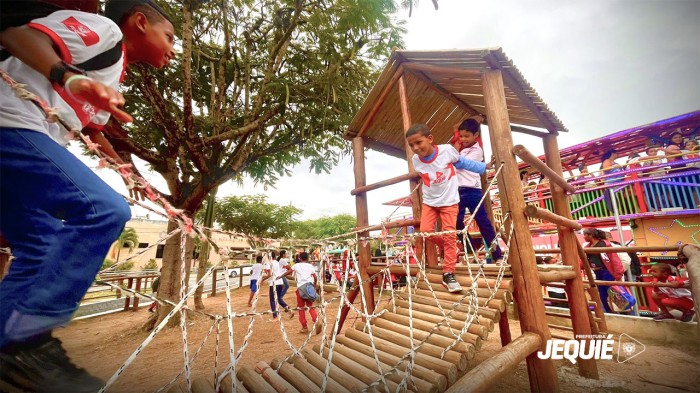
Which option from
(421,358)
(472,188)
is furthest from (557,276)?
(421,358)

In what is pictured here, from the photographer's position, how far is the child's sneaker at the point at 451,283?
2637mm

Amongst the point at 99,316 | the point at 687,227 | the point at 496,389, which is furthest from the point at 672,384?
the point at 99,316

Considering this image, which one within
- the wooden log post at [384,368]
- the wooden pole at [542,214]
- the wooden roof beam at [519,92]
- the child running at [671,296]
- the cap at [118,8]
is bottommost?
the child running at [671,296]

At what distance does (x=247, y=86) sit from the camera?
6340 mm

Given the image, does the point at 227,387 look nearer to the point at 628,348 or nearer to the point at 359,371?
the point at 359,371

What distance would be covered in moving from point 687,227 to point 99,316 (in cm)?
1863

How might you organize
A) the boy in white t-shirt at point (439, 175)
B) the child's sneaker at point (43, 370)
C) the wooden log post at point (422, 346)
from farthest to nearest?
the boy in white t-shirt at point (439, 175) < the wooden log post at point (422, 346) < the child's sneaker at point (43, 370)

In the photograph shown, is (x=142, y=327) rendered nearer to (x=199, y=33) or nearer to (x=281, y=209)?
(x=199, y=33)

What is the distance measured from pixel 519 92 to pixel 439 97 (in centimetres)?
137

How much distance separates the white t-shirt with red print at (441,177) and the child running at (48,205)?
268cm

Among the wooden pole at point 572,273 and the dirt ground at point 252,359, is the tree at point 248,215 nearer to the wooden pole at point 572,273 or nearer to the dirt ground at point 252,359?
the dirt ground at point 252,359

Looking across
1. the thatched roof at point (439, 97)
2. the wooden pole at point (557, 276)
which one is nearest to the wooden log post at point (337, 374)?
the wooden pole at point (557, 276)

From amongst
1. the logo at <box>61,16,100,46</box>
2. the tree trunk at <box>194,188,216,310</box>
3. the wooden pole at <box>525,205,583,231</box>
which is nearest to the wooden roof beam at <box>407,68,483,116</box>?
the wooden pole at <box>525,205,583,231</box>

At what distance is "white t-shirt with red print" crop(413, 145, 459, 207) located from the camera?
2.95m
